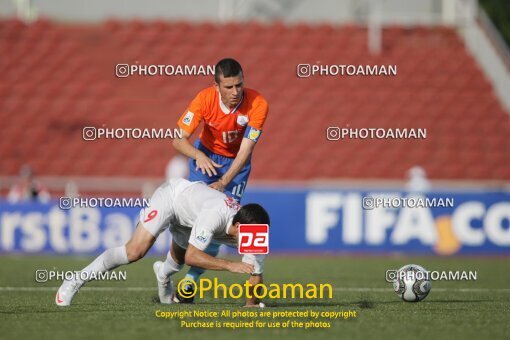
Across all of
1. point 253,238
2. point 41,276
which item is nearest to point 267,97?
point 41,276

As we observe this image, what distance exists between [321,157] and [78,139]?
6177 mm

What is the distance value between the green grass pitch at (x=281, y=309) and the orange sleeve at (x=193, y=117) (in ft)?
5.99

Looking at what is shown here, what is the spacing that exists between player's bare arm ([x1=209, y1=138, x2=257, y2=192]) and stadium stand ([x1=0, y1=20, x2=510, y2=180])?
13.0 meters

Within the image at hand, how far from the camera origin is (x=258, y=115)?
9867 millimetres

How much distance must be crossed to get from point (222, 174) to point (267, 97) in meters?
13.8

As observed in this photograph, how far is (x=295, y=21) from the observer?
26984 mm

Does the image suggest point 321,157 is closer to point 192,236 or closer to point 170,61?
point 170,61

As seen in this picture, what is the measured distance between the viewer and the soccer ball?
977 centimetres

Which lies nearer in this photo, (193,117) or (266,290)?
(193,117)

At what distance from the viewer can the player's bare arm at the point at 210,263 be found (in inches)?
318

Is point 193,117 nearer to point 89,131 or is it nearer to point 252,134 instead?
point 252,134

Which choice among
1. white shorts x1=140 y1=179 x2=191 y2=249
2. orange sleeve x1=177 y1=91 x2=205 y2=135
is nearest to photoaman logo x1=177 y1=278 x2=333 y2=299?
white shorts x1=140 y1=179 x2=191 y2=249

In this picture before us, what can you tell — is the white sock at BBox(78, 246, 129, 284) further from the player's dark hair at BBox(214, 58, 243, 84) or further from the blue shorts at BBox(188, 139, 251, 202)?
the player's dark hair at BBox(214, 58, 243, 84)

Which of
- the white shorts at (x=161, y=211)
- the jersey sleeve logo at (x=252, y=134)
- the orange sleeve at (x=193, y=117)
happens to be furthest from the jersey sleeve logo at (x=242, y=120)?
the white shorts at (x=161, y=211)
